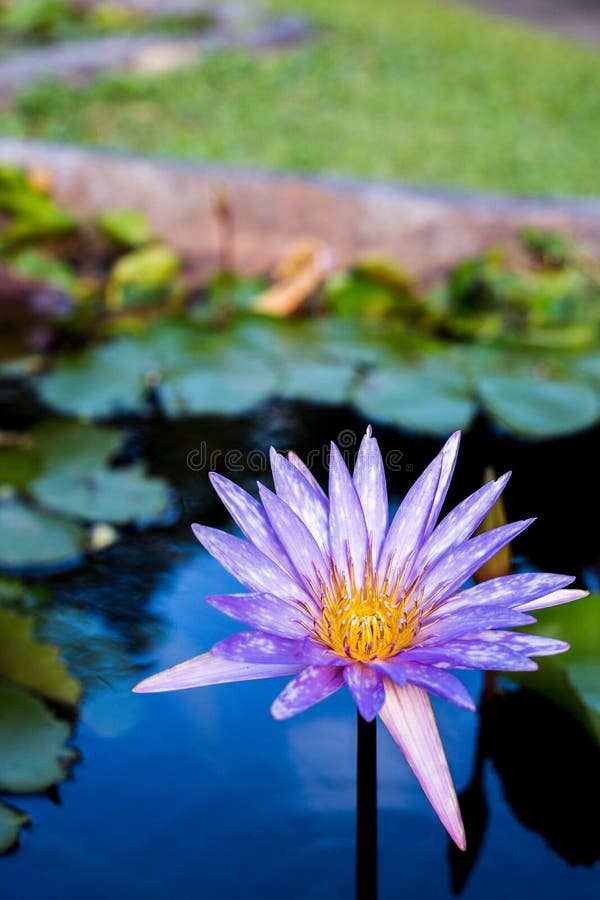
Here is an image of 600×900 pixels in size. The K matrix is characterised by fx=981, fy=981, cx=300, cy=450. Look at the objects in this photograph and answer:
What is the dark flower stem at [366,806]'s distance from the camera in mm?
643

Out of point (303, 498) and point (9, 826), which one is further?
point (9, 826)

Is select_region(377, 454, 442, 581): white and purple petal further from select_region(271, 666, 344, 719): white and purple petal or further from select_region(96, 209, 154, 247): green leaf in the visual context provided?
select_region(96, 209, 154, 247): green leaf

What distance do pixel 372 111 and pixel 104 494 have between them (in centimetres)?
292

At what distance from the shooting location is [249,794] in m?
0.95

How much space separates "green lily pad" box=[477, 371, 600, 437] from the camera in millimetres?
1630

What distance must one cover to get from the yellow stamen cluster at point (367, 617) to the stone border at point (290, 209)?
1680mm

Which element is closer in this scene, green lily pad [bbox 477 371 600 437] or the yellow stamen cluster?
the yellow stamen cluster

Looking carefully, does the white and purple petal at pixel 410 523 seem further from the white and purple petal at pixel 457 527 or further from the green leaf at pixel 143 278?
the green leaf at pixel 143 278

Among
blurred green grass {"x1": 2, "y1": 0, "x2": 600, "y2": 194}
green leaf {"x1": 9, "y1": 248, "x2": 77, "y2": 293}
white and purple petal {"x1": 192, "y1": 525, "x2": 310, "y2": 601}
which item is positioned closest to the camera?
white and purple petal {"x1": 192, "y1": 525, "x2": 310, "y2": 601}

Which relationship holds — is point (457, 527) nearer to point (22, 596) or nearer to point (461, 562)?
point (461, 562)

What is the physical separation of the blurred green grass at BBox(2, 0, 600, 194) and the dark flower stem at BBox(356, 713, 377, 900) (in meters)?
2.60

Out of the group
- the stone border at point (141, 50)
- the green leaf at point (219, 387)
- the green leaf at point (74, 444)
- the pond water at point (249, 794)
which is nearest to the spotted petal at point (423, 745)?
the pond water at point (249, 794)

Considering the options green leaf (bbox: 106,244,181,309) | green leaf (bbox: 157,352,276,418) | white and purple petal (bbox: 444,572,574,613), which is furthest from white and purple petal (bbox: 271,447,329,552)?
green leaf (bbox: 106,244,181,309)

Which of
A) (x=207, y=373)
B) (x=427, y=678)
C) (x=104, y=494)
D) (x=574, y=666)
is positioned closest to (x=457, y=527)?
(x=427, y=678)
